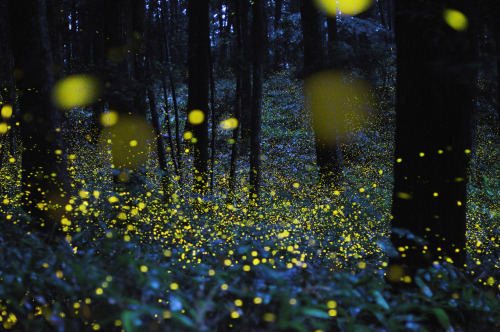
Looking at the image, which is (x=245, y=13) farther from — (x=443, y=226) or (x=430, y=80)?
(x=443, y=226)

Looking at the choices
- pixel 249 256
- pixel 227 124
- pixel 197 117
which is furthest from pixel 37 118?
pixel 227 124

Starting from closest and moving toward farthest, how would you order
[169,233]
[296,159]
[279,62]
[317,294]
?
[317,294], [169,233], [296,159], [279,62]

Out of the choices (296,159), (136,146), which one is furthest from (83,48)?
(136,146)

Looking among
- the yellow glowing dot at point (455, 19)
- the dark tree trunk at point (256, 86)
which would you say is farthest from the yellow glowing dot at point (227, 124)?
the yellow glowing dot at point (455, 19)

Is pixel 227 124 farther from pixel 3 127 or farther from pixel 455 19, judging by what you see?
pixel 455 19

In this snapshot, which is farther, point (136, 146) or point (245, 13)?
point (245, 13)

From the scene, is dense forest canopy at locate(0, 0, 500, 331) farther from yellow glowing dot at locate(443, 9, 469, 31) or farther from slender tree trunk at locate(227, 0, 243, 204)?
slender tree trunk at locate(227, 0, 243, 204)

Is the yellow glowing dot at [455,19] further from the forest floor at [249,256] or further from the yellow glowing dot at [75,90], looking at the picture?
the yellow glowing dot at [75,90]
